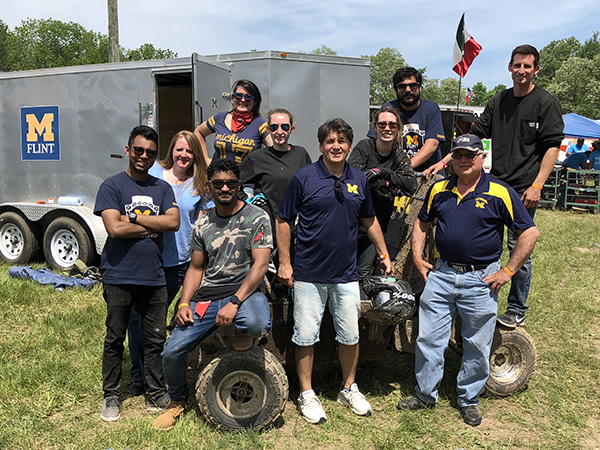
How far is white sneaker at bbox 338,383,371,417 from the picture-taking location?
361cm

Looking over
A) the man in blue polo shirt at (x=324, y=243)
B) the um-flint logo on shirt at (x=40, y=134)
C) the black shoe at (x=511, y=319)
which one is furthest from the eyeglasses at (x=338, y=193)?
the um-flint logo on shirt at (x=40, y=134)

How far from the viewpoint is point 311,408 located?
3.53 metres

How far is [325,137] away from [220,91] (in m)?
3.73

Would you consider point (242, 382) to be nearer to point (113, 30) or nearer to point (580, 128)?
point (113, 30)

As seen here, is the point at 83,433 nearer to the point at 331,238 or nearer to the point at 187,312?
the point at 187,312

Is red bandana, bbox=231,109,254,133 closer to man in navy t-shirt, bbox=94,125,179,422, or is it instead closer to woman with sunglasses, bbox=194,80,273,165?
woman with sunglasses, bbox=194,80,273,165

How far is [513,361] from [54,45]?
230 feet

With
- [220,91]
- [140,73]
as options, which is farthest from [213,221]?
[140,73]

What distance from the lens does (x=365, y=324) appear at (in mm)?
3834

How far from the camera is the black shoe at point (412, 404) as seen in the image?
3725mm

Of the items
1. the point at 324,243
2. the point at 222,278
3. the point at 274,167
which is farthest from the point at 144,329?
the point at 274,167

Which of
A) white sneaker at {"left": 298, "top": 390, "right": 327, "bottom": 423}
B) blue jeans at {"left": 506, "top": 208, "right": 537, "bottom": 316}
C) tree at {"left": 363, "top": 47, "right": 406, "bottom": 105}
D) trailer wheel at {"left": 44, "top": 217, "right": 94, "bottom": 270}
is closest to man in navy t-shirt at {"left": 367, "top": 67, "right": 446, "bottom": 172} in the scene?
blue jeans at {"left": 506, "top": 208, "right": 537, "bottom": 316}

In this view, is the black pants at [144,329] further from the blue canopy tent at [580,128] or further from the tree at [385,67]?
the tree at [385,67]

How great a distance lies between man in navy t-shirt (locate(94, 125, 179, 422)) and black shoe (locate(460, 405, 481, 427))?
2.10m
